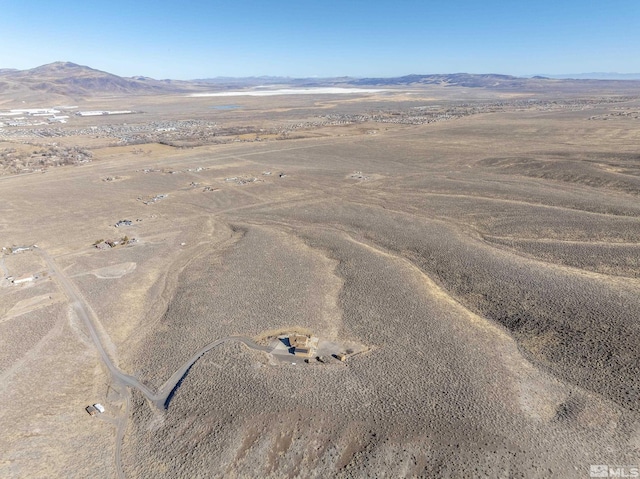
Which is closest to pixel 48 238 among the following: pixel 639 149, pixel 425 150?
pixel 425 150

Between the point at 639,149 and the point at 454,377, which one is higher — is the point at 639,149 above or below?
above

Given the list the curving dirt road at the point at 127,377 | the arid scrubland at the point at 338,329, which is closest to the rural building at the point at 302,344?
the arid scrubland at the point at 338,329

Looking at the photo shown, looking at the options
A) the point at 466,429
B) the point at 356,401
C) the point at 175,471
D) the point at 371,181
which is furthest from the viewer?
the point at 371,181

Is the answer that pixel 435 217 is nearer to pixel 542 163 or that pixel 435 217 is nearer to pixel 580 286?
pixel 580 286

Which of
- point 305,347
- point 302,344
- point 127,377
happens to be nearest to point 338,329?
point 302,344

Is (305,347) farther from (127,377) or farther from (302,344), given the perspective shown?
(127,377)

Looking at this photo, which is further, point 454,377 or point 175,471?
point 454,377

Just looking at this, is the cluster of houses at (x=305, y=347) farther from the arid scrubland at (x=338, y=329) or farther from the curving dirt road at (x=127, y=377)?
the curving dirt road at (x=127, y=377)

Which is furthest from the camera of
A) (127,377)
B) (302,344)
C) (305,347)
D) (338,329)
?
(338,329)
